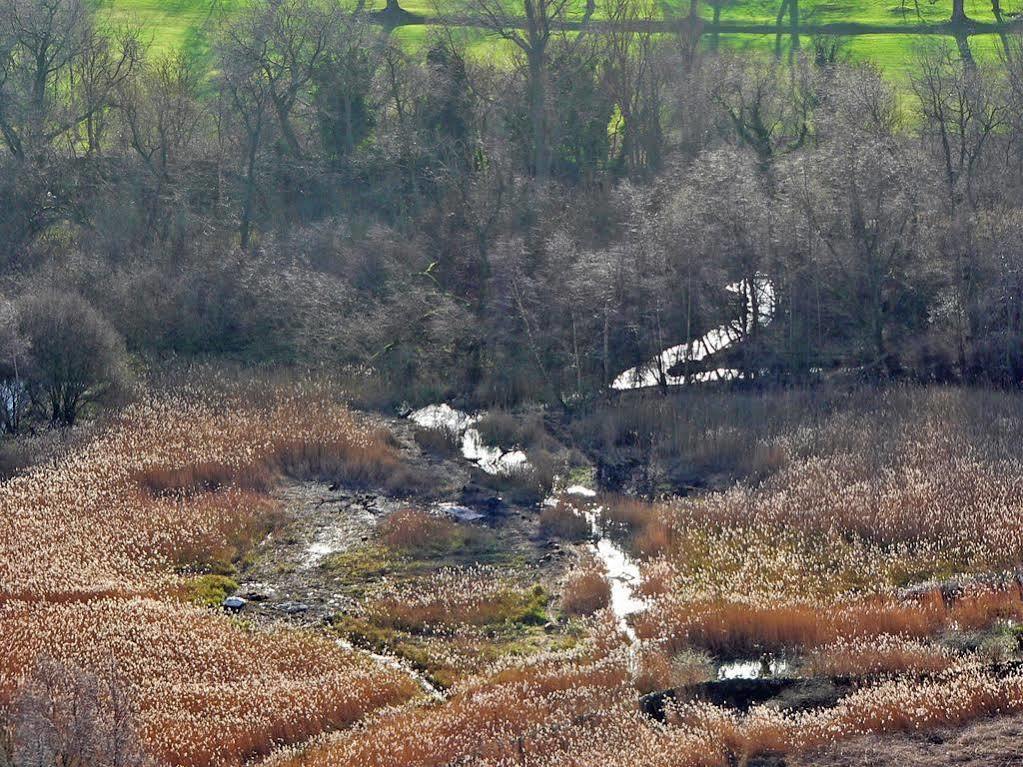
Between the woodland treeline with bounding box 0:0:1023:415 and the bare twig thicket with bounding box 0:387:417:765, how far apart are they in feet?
15.4

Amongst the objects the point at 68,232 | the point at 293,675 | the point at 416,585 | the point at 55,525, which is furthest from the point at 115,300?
the point at 293,675

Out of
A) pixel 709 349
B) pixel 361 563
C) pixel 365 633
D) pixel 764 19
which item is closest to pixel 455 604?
pixel 365 633

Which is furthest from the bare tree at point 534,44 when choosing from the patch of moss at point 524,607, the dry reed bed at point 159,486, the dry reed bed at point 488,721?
the dry reed bed at point 488,721

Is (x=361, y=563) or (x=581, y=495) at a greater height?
(x=581, y=495)

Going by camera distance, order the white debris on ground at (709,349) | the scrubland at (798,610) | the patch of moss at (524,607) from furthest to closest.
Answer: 1. the white debris on ground at (709,349)
2. the patch of moss at (524,607)
3. the scrubland at (798,610)

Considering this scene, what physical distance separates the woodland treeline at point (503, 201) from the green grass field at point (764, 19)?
395 centimetres

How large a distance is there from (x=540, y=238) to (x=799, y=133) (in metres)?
12.0

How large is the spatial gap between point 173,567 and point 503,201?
22.3 metres

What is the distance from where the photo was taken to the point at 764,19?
220 ft

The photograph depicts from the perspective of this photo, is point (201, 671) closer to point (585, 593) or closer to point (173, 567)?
point (173, 567)

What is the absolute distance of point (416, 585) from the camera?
22.7 meters

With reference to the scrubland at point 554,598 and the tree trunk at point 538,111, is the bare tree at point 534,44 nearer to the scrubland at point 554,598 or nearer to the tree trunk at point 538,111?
the tree trunk at point 538,111

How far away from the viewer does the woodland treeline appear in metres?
34.4

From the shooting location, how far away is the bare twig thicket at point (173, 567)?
17047 millimetres
